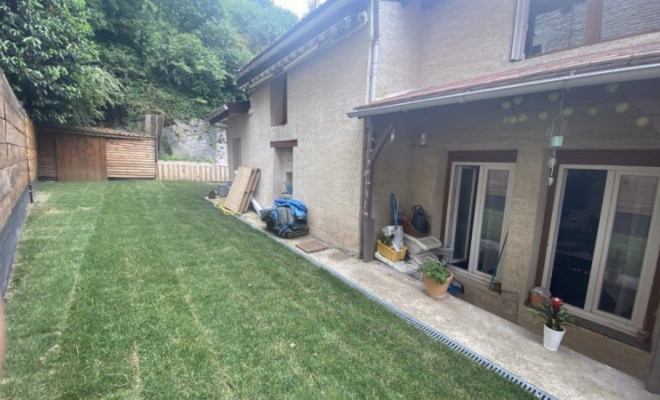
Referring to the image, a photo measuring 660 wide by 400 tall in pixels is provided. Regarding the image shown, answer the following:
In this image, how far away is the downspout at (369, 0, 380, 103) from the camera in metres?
5.23

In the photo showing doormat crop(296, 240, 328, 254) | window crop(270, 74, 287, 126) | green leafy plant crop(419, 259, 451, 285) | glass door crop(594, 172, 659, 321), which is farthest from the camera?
window crop(270, 74, 287, 126)

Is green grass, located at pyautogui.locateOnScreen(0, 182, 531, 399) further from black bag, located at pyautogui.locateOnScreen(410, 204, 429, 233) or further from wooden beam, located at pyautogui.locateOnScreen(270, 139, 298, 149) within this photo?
wooden beam, located at pyautogui.locateOnScreen(270, 139, 298, 149)

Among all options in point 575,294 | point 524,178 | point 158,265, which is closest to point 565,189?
point 524,178

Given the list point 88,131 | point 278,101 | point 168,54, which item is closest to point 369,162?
point 278,101

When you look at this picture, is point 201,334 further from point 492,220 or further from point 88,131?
point 88,131

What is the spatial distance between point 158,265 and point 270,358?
2828 mm

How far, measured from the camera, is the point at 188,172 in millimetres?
16953

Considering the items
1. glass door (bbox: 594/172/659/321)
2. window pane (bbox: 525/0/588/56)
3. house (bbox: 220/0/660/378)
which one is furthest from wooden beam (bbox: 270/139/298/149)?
glass door (bbox: 594/172/659/321)

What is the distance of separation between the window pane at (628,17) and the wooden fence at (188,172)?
17344 mm

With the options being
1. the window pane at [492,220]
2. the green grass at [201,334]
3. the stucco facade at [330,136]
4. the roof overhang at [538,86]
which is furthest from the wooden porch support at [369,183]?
the window pane at [492,220]

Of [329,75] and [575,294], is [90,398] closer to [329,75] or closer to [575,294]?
[575,294]

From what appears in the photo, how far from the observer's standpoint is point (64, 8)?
9.26 meters

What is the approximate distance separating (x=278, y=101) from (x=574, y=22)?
22.6 ft

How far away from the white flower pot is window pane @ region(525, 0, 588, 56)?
3.82 metres
